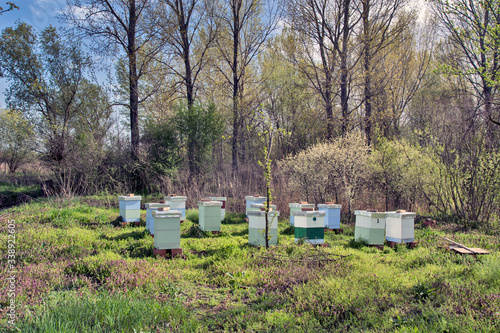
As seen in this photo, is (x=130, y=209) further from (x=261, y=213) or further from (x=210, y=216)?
(x=261, y=213)

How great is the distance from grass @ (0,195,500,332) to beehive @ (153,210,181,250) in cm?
35

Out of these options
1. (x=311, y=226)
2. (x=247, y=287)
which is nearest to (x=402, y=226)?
(x=311, y=226)

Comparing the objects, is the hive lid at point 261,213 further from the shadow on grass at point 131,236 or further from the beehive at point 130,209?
the beehive at point 130,209

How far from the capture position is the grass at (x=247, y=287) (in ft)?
10.7

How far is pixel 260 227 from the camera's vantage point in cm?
654

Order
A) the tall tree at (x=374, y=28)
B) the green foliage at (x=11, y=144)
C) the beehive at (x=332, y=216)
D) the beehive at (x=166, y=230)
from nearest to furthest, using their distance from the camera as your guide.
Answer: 1. the beehive at (x=166, y=230)
2. the beehive at (x=332, y=216)
3. the tall tree at (x=374, y=28)
4. the green foliage at (x=11, y=144)

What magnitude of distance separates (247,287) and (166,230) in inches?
84.2

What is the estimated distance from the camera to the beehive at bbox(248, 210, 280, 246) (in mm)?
6453

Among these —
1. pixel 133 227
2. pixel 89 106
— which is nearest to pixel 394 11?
pixel 133 227

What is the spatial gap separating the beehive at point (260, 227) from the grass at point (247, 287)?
0.79 ft

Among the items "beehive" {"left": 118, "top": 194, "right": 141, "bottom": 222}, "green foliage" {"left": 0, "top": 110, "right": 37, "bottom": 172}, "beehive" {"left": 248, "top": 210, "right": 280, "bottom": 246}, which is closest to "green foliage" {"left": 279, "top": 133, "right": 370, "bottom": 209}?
"beehive" {"left": 248, "top": 210, "right": 280, "bottom": 246}

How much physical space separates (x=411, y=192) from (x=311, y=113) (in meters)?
8.38

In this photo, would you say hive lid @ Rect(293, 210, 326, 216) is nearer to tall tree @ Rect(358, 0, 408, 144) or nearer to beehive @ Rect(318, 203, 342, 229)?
beehive @ Rect(318, 203, 342, 229)

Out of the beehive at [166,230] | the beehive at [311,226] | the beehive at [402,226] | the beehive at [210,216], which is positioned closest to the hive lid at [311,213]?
the beehive at [311,226]
